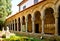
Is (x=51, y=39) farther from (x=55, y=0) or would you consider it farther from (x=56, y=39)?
(x=55, y=0)

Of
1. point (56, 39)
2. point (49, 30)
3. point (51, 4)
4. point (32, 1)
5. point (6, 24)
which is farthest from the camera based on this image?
point (6, 24)

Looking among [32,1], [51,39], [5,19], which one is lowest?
[51,39]

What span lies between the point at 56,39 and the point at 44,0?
525 centimetres

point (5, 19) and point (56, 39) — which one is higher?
point (5, 19)

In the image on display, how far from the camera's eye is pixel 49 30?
2664 centimetres

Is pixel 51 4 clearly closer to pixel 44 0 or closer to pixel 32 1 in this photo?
pixel 44 0

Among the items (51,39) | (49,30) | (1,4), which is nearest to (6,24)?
(1,4)

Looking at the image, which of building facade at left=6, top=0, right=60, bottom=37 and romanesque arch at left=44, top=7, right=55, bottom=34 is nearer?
building facade at left=6, top=0, right=60, bottom=37

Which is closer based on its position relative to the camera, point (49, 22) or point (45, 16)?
point (45, 16)

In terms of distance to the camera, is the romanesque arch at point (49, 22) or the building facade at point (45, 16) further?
the romanesque arch at point (49, 22)

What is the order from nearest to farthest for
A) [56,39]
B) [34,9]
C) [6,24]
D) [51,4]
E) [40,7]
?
[56,39] → [51,4] → [40,7] → [34,9] → [6,24]

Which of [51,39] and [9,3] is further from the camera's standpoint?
[9,3]

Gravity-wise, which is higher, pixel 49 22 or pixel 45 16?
pixel 45 16

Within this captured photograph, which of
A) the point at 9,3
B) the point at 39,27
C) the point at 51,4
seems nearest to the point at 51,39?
the point at 51,4
